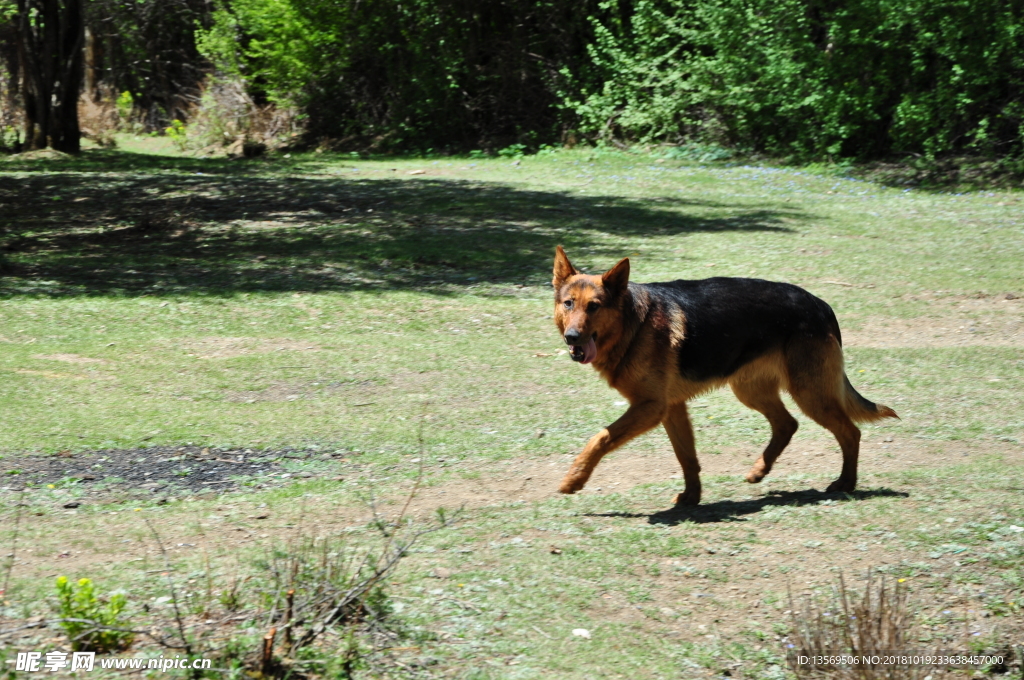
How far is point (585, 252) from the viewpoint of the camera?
15.1 meters

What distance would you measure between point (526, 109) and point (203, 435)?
77.4 feet

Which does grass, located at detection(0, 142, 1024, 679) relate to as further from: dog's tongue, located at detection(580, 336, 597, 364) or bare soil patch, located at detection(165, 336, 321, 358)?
dog's tongue, located at detection(580, 336, 597, 364)

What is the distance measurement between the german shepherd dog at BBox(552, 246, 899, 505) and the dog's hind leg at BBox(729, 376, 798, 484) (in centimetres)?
2

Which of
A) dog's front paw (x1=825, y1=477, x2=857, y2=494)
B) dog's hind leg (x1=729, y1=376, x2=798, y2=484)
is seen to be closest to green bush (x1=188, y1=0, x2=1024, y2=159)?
dog's hind leg (x1=729, y1=376, x2=798, y2=484)

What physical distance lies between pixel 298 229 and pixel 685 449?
1113cm

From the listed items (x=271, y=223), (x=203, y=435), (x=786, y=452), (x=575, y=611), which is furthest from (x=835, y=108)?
(x=575, y=611)

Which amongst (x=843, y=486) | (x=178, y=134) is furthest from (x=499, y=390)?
(x=178, y=134)

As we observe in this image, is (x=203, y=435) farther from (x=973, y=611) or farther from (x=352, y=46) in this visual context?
(x=352, y=46)

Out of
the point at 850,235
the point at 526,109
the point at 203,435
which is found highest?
the point at 526,109

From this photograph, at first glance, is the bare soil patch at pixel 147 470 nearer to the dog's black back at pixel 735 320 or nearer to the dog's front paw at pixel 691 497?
the dog's front paw at pixel 691 497

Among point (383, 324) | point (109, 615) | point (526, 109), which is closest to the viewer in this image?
point (109, 615)

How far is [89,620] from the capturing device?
4.21 m

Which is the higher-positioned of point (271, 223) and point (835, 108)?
point (835, 108)

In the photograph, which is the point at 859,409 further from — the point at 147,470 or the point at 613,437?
the point at 147,470
